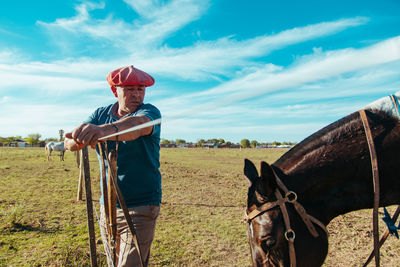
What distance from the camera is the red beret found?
2363 millimetres

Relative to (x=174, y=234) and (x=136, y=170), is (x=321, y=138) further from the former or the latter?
(x=174, y=234)

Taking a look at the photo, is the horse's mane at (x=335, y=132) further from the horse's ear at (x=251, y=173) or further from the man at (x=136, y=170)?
the man at (x=136, y=170)

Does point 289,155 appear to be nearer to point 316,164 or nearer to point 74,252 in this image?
point 316,164

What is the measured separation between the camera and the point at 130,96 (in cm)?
245

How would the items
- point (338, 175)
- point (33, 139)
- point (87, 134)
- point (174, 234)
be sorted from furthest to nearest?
point (33, 139)
point (174, 234)
point (338, 175)
point (87, 134)

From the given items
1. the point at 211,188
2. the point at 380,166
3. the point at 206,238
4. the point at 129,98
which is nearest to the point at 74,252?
the point at 206,238

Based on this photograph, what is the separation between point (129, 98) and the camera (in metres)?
2.45

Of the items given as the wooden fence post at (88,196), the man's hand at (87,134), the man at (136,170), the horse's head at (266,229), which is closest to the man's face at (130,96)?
the man at (136,170)

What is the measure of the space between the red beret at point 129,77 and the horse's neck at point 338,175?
1459 mm

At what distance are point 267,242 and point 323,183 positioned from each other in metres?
0.61

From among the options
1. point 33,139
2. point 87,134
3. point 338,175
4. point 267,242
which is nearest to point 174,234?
point 267,242

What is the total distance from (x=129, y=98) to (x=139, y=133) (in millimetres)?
630

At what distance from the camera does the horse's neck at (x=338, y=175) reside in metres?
1.90

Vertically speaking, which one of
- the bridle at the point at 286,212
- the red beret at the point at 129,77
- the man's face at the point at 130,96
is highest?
the red beret at the point at 129,77
